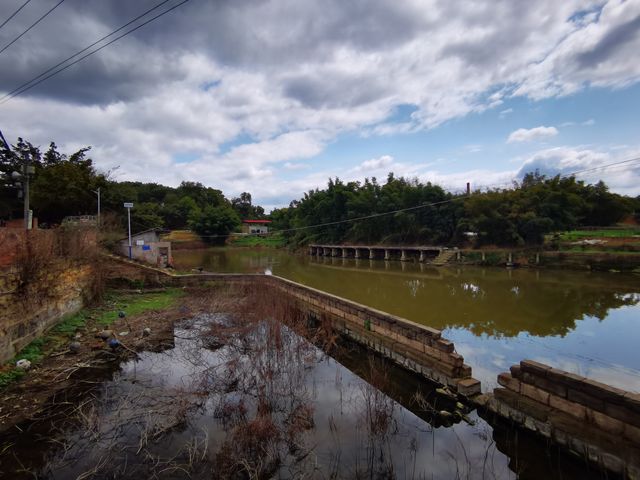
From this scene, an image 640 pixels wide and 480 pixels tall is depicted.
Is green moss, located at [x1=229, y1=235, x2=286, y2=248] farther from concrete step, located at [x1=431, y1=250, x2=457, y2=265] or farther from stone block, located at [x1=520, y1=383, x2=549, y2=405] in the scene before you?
stone block, located at [x1=520, y1=383, x2=549, y2=405]

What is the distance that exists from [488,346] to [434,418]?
3798 millimetres

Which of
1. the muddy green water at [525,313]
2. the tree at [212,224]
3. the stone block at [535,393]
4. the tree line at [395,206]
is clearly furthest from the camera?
the tree at [212,224]

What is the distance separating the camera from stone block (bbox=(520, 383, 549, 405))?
4.64 metres

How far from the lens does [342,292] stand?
16.2 meters

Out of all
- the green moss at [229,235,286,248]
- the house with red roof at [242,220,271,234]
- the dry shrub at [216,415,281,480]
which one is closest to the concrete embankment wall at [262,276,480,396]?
the dry shrub at [216,415,281,480]

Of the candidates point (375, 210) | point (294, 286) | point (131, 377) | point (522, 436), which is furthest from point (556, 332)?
point (375, 210)

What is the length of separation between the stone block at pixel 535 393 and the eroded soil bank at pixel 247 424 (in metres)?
0.52

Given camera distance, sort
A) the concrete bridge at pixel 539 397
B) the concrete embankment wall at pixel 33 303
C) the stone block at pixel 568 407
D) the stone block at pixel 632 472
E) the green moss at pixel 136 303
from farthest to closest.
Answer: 1. the green moss at pixel 136 303
2. the concrete embankment wall at pixel 33 303
3. the stone block at pixel 568 407
4. the concrete bridge at pixel 539 397
5. the stone block at pixel 632 472

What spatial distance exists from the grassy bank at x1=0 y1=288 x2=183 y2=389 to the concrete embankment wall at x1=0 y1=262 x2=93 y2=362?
179 mm

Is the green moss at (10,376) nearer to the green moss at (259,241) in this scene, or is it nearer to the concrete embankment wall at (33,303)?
the concrete embankment wall at (33,303)

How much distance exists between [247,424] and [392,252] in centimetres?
3028

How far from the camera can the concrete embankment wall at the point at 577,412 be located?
3.75 metres

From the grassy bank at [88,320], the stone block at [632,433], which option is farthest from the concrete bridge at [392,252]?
the stone block at [632,433]

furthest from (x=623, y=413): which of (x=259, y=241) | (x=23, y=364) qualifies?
(x=259, y=241)
